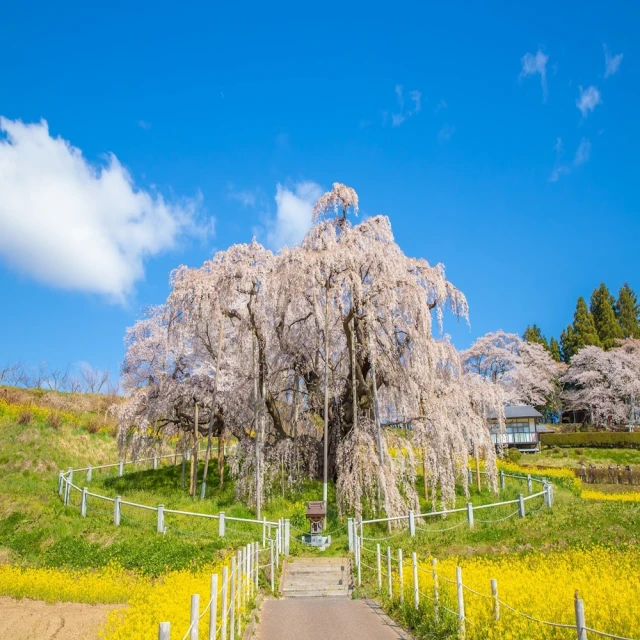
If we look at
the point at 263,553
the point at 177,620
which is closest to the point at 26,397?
the point at 263,553

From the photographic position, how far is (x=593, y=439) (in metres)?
51.7

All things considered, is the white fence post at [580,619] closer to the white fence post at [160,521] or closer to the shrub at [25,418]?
the white fence post at [160,521]

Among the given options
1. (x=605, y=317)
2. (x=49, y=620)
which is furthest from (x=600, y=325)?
(x=49, y=620)

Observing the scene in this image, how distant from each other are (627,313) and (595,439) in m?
26.9

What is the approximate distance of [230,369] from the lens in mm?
27641

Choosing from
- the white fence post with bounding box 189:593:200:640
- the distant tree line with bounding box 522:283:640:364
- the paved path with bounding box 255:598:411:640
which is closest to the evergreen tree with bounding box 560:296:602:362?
the distant tree line with bounding box 522:283:640:364

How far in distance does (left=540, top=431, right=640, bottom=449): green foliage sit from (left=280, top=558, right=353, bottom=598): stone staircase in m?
42.3

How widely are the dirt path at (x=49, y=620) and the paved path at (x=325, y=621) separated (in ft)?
10.4

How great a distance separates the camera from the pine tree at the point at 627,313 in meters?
69.9

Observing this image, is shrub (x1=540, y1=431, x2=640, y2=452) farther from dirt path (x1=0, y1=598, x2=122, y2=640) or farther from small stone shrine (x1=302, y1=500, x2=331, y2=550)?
dirt path (x1=0, y1=598, x2=122, y2=640)

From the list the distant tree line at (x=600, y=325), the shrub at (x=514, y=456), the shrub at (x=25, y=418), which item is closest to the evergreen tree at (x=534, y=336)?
the distant tree line at (x=600, y=325)

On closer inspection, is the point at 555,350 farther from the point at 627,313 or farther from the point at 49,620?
the point at 49,620

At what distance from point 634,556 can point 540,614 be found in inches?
268

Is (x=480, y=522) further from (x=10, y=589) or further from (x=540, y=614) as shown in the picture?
(x=10, y=589)
